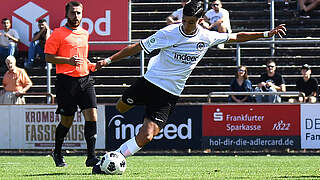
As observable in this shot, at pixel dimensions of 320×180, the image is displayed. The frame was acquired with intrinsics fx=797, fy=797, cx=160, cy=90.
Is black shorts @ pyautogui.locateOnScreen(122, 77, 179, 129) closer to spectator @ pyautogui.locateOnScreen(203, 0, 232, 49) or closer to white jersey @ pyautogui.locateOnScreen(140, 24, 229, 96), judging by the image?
white jersey @ pyautogui.locateOnScreen(140, 24, 229, 96)

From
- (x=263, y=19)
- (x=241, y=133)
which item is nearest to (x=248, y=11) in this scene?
(x=263, y=19)

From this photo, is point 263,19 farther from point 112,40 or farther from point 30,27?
point 30,27

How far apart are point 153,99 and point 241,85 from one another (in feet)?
26.6

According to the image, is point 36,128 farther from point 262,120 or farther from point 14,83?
point 262,120

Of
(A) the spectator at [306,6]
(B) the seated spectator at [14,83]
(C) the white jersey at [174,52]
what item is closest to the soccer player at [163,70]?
(C) the white jersey at [174,52]

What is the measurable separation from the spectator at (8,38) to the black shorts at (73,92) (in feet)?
27.3

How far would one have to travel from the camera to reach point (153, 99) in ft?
31.4

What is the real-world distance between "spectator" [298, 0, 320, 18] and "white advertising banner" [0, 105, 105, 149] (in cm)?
680

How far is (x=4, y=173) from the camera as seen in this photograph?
10.3 m

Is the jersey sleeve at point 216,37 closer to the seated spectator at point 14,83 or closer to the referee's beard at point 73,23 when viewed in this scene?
the referee's beard at point 73,23

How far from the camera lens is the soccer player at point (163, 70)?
30.9 feet

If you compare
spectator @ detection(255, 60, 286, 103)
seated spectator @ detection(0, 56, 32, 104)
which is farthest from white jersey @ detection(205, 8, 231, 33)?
seated spectator @ detection(0, 56, 32, 104)

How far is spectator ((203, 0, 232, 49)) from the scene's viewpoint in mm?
18641

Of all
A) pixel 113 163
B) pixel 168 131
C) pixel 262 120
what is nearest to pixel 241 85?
pixel 262 120
